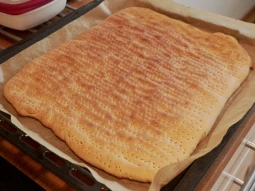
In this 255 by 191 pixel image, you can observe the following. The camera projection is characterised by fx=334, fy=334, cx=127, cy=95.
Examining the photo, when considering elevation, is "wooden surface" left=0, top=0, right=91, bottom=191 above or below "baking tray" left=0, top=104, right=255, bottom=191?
below

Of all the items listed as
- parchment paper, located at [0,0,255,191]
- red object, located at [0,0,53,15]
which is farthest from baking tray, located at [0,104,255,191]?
red object, located at [0,0,53,15]

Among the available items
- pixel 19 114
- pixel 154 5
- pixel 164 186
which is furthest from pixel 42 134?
pixel 154 5

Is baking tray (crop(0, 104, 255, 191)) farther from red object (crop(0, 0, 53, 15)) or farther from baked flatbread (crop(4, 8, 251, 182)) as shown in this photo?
red object (crop(0, 0, 53, 15))

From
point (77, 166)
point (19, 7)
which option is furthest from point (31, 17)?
point (77, 166)

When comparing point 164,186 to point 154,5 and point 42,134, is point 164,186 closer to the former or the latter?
point 42,134

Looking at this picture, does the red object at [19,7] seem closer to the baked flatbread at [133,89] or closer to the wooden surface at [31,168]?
the baked flatbread at [133,89]

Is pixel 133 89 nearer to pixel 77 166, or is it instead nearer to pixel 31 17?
pixel 77 166

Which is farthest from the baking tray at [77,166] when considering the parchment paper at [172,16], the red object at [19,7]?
the red object at [19,7]
